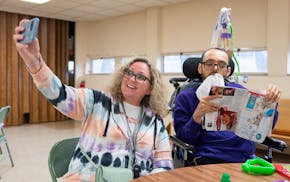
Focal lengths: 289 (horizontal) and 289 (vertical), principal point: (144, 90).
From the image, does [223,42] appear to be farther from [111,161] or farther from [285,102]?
[285,102]

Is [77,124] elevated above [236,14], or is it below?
below

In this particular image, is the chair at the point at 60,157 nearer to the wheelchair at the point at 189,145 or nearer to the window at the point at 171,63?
the wheelchair at the point at 189,145

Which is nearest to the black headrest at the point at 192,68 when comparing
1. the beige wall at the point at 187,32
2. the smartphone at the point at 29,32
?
the smartphone at the point at 29,32

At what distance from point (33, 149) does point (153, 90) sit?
348 cm

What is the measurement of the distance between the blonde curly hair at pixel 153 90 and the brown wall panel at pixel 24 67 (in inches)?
215

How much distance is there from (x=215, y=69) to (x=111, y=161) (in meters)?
1.00

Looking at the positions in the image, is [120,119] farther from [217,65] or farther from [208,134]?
[217,65]

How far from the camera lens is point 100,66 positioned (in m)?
7.69

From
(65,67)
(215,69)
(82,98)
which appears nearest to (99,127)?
(82,98)

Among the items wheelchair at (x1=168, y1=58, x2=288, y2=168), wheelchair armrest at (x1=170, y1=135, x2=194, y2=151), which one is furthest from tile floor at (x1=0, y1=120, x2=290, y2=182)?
wheelchair armrest at (x1=170, y1=135, x2=194, y2=151)

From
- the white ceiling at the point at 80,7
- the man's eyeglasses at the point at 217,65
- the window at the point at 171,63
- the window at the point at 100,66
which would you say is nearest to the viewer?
the man's eyeglasses at the point at 217,65

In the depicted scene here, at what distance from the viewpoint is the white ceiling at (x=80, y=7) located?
18.3 ft

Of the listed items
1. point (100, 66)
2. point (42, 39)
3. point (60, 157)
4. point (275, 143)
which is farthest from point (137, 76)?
point (100, 66)

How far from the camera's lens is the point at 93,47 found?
7680 millimetres
